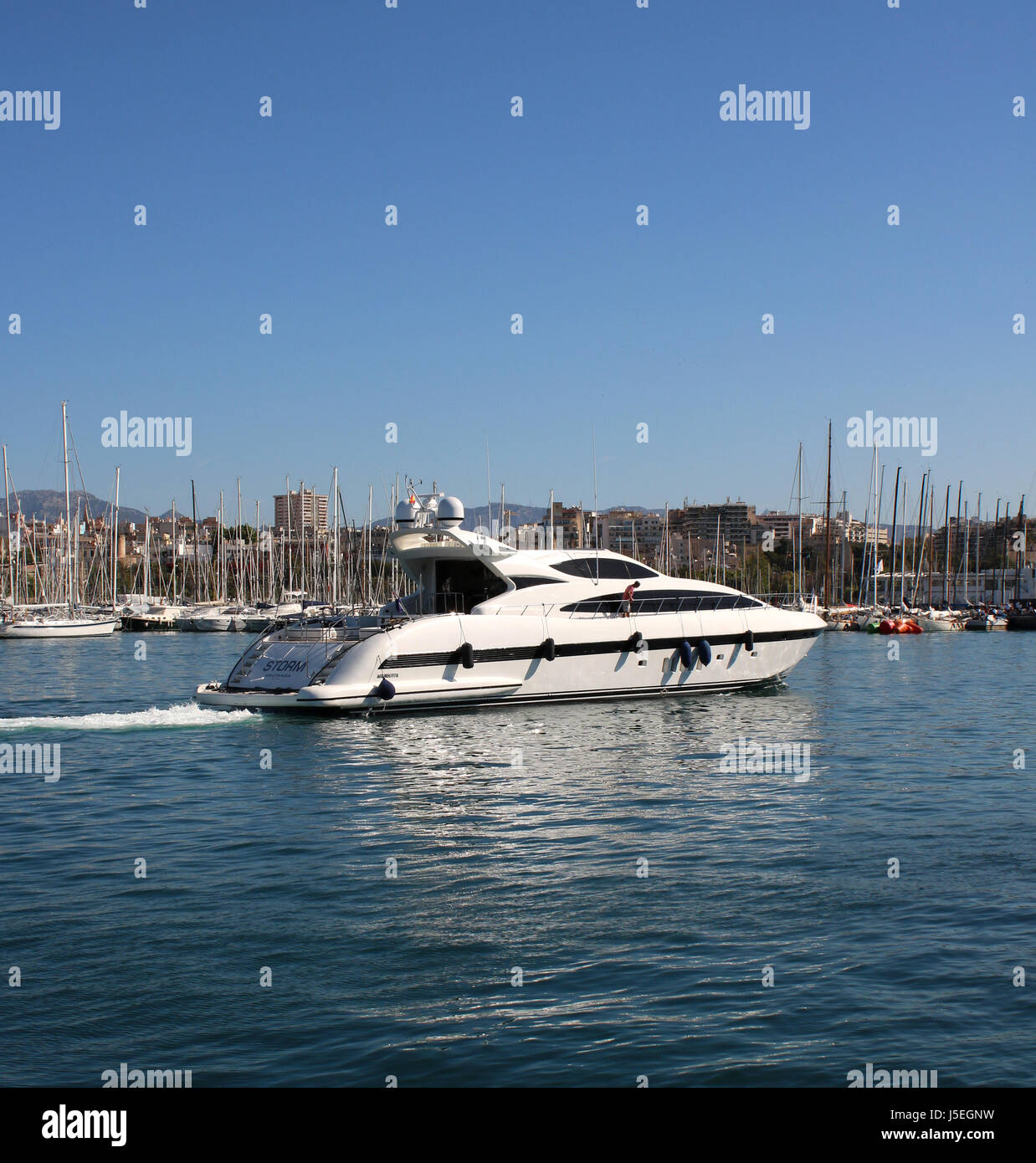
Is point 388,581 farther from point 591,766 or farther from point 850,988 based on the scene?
point 850,988

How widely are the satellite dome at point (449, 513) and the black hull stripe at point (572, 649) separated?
383cm

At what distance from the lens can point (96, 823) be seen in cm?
1445

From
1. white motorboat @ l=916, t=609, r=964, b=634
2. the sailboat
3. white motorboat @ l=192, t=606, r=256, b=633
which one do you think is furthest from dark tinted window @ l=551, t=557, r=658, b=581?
white motorboat @ l=192, t=606, r=256, b=633

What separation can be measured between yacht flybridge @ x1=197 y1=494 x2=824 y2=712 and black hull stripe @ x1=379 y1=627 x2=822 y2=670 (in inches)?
1.1

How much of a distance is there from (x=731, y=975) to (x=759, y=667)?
858 inches

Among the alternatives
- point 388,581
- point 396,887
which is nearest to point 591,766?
point 396,887

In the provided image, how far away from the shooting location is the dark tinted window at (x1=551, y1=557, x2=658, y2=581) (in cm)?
2762

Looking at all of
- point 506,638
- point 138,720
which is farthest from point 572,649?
point 138,720

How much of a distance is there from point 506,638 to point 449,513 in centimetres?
387

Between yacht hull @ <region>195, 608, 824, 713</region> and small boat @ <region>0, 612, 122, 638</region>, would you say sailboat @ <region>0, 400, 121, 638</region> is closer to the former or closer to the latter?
small boat @ <region>0, 612, 122, 638</region>

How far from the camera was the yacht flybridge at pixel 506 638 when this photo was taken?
79.0 feet

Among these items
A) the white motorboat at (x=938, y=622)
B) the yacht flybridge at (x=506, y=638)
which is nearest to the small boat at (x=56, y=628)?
the yacht flybridge at (x=506, y=638)

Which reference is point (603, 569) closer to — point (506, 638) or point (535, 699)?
point (506, 638)

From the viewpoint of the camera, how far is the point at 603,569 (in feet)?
92.3
